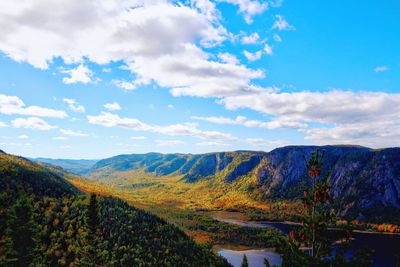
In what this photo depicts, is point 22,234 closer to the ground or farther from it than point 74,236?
farther from it

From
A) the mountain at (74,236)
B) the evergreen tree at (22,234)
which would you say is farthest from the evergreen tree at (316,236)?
the mountain at (74,236)

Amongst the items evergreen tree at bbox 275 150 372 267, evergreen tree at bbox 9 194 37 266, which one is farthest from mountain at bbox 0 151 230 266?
evergreen tree at bbox 275 150 372 267

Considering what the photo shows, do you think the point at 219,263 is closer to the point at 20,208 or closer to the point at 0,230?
the point at 20,208

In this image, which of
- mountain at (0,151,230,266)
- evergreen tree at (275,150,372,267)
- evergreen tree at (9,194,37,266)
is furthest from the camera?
mountain at (0,151,230,266)

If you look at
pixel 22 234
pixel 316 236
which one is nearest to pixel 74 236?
pixel 22 234

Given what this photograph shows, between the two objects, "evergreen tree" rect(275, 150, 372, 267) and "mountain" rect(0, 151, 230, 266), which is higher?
"evergreen tree" rect(275, 150, 372, 267)

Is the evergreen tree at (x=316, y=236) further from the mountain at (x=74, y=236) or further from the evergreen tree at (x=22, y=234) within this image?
the mountain at (x=74, y=236)

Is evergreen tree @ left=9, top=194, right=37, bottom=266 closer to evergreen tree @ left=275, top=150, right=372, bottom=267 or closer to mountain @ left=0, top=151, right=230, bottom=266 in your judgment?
mountain @ left=0, top=151, right=230, bottom=266

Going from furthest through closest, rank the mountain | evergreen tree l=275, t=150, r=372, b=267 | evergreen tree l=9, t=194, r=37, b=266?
the mountain < evergreen tree l=9, t=194, r=37, b=266 < evergreen tree l=275, t=150, r=372, b=267

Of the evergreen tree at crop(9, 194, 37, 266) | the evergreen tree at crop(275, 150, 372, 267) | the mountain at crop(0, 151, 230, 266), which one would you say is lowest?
the mountain at crop(0, 151, 230, 266)

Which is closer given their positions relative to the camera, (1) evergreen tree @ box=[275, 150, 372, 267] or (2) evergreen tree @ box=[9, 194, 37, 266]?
(1) evergreen tree @ box=[275, 150, 372, 267]

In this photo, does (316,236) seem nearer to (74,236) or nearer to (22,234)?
(22,234)

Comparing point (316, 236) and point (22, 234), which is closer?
point (316, 236)
